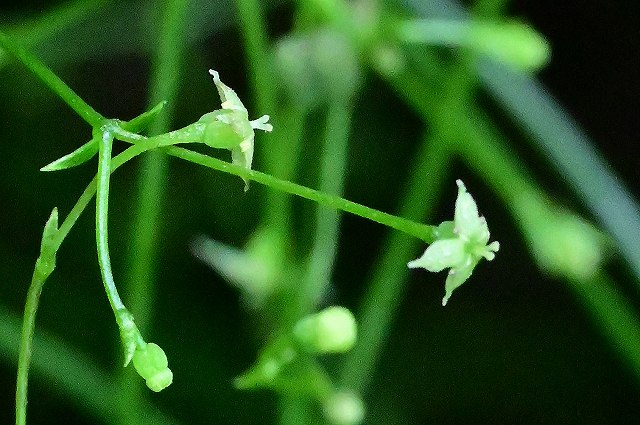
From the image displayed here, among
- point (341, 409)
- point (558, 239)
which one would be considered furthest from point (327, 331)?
point (558, 239)

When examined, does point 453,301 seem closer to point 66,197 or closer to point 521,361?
point 521,361

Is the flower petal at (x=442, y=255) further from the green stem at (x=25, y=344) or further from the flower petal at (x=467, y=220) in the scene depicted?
the green stem at (x=25, y=344)

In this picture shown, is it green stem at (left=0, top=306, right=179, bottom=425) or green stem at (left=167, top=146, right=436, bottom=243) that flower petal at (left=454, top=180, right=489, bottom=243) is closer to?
green stem at (left=167, top=146, right=436, bottom=243)

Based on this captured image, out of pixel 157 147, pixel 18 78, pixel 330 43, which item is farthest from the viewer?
pixel 18 78

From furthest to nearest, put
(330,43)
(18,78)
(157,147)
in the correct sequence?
(18,78), (330,43), (157,147)

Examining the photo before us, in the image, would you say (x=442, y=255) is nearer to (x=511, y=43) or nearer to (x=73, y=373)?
(x=511, y=43)

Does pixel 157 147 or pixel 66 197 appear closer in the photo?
pixel 157 147

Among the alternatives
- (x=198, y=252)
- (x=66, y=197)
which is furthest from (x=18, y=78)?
(x=198, y=252)
